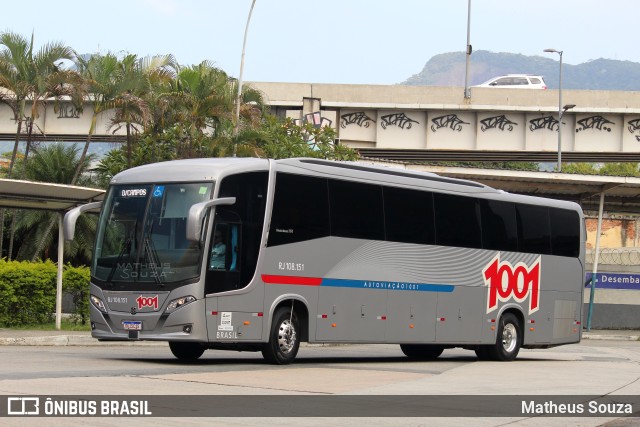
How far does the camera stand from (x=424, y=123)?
6106 centimetres

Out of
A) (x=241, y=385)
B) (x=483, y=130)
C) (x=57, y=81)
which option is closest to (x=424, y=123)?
(x=483, y=130)

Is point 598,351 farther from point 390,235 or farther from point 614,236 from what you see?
point 614,236

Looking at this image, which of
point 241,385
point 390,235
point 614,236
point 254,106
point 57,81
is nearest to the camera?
point 241,385

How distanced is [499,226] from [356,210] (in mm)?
4826

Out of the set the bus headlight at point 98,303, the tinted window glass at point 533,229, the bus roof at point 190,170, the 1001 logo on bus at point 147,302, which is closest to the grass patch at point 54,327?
the bus headlight at point 98,303

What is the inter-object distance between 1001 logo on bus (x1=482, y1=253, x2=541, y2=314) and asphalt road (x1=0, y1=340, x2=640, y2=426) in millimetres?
1674

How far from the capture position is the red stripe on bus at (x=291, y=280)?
19.5 metres

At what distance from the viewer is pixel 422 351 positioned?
2591 centimetres

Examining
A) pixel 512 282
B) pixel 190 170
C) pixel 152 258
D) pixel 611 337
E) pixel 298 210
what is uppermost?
pixel 190 170

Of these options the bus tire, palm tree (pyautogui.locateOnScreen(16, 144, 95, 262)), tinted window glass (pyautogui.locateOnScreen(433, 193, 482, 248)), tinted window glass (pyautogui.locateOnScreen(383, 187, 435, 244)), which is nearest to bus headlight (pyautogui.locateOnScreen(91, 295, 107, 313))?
tinted window glass (pyautogui.locateOnScreen(383, 187, 435, 244))

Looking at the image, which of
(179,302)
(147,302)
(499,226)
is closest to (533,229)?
(499,226)

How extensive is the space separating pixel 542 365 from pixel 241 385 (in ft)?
32.8

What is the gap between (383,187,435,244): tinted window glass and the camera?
72.5 ft

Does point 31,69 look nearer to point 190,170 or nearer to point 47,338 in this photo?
point 47,338
